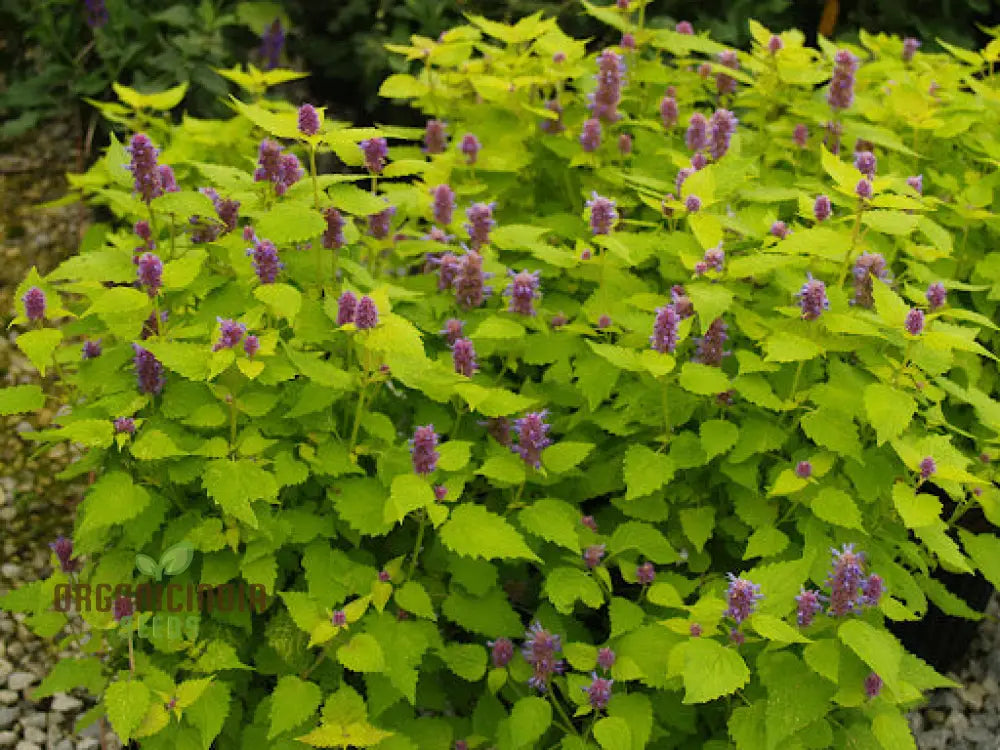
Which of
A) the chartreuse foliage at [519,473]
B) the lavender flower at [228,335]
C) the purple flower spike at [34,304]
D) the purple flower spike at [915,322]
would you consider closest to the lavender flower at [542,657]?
the chartreuse foliage at [519,473]

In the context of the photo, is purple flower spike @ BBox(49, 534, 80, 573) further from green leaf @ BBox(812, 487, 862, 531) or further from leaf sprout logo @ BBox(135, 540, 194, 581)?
green leaf @ BBox(812, 487, 862, 531)

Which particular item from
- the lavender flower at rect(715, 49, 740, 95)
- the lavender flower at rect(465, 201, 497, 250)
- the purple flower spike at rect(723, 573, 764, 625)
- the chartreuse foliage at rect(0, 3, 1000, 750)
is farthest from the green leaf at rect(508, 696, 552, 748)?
the lavender flower at rect(715, 49, 740, 95)

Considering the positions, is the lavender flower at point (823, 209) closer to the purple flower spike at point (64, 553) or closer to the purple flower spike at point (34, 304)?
the purple flower spike at point (34, 304)

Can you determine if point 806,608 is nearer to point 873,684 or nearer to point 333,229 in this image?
point 873,684

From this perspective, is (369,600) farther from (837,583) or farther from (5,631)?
(5,631)

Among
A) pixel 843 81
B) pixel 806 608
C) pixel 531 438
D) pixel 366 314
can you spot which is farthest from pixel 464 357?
pixel 843 81

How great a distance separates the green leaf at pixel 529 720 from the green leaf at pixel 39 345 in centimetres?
110

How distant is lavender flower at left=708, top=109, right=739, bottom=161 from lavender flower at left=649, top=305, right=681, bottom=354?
71cm

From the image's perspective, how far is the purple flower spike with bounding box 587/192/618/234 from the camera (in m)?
2.33

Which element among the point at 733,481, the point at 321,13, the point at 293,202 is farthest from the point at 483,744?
the point at 321,13

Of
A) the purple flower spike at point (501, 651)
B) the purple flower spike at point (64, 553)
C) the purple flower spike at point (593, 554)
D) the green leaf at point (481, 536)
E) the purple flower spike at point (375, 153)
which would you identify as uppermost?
the purple flower spike at point (375, 153)

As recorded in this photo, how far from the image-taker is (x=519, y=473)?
2.12 metres

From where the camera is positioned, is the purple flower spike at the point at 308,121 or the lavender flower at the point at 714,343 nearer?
the purple flower spike at the point at 308,121

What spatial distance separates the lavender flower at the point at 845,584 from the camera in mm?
1881
